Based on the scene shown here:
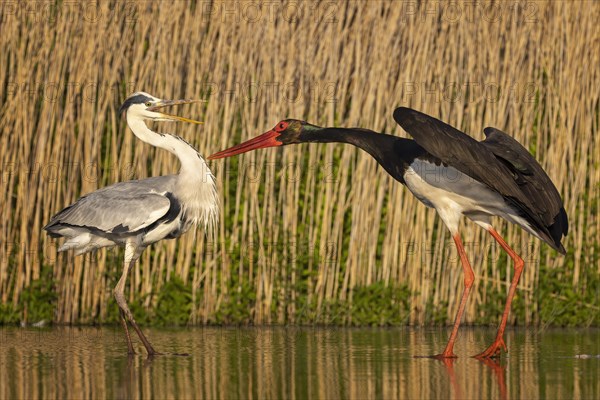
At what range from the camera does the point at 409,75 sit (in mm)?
9164

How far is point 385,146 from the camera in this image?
757cm

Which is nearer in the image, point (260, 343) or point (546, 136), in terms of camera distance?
point (260, 343)

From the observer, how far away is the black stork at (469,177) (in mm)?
6750

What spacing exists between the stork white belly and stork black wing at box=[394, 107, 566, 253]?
26cm

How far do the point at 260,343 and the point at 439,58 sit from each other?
2.88 meters

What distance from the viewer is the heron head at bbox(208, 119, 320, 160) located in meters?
8.20

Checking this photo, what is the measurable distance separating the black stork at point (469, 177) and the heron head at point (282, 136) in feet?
0.71

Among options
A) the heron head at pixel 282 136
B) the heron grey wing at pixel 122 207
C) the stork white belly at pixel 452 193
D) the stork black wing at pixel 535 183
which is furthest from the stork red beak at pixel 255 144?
the stork black wing at pixel 535 183

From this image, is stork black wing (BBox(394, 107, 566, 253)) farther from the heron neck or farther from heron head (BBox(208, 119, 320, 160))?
the heron neck

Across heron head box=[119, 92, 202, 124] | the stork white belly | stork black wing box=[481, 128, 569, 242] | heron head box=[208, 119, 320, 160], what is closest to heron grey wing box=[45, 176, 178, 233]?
heron head box=[119, 92, 202, 124]

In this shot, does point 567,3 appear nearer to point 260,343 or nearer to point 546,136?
point 546,136

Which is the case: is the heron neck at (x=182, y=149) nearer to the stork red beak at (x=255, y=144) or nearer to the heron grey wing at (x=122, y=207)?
the heron grey wing at (x=122, y=207)

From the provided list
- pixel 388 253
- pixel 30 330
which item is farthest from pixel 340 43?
pixel 30 330

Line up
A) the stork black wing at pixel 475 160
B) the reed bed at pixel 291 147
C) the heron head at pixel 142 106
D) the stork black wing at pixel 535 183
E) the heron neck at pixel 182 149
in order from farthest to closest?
1. the reed bed at pixel 291 147
2. the heron head at pixel 142 106
3. the heron neck at pixel 182 149
4. the stork black wing at pixel 535 183
5. the stork black wing at pixel 475 160
